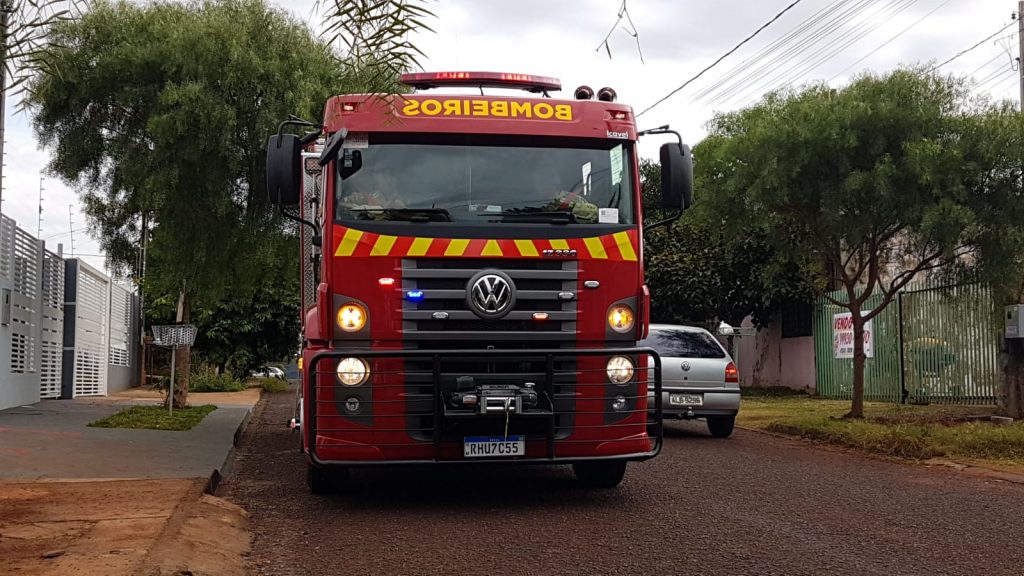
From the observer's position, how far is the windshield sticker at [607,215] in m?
7.61

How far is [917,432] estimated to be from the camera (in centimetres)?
1166

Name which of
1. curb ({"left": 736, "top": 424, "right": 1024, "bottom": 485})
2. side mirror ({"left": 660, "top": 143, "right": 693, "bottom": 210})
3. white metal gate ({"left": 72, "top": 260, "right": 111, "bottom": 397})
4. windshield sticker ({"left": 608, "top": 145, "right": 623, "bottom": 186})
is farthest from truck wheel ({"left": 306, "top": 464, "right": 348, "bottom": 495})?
white metal gate ({"left": 72, "top": 260, "right": 111, "bottom": 397})

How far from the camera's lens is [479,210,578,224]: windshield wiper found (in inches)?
293

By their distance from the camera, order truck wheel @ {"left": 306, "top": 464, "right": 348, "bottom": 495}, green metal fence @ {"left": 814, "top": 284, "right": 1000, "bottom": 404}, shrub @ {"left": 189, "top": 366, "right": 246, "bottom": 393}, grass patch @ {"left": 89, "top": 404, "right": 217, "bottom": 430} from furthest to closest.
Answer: shrub @ {"left": 189, "top": 366, "right": 246, "bottom": 393} → green metal fence @ {"left": 814, "top": 284, "right": 1000, "bottom": 404} → grass patch @ {"left": 89, "top": 404, "right": 217, "bottom": 430} → truck wheel @ {"left": 306, "top": 464, "right": 348, "bottom": 495}

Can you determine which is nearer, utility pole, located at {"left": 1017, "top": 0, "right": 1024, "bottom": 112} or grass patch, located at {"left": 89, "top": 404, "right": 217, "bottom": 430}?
grass patch, located at {"left": 89, "top": 404, "right": 217, "bottom": 430}

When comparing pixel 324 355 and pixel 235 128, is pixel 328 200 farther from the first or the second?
pixel 235 128

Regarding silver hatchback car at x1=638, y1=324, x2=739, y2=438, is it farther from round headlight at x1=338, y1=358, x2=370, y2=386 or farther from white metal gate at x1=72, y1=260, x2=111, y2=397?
white metal gate at x1=72, y1=260, x2=111, y2=397

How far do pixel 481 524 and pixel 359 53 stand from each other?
17.4 ft

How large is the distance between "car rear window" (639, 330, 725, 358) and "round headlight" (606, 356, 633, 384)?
20.4 feet

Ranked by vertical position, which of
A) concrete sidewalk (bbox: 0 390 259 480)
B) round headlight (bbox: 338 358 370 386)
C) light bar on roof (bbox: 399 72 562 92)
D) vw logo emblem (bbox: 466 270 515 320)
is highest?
light bar on roof (bbox: 399 72 562 92)

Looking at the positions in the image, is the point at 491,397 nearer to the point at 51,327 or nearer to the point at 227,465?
the point at 227,465

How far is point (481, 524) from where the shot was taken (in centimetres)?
679

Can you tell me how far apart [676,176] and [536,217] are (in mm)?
1255

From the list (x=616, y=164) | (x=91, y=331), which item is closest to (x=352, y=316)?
(x=616, y=164)
